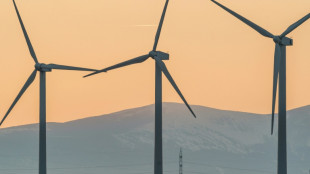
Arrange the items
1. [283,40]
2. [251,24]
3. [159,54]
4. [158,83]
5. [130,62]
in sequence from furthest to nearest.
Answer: [130,62], [159,54], [158,83], [251,24], [283,40]

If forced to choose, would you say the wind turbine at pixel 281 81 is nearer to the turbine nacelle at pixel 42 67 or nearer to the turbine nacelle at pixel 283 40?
the turbine nacelle at pixel 283 40

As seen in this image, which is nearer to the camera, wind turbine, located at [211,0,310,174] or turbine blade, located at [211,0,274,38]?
wind turbine, located at [211,0,310,174]

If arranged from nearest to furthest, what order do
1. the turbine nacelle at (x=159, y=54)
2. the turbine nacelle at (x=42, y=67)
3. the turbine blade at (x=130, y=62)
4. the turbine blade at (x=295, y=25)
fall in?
the turbine blade at (x=295, y=25) → the turbine nacelle at (x=159, y=54) → the turbine blade at (x=130, y=62) → the turbine nacelle at (x=42, y=67)

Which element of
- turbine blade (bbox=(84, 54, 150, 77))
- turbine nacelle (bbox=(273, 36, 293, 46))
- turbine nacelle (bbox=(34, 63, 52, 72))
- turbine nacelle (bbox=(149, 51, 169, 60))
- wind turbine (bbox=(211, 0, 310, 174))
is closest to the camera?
wind turbine (bbox=(211, 0, 310, 174))

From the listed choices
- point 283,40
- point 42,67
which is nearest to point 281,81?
point 283,40

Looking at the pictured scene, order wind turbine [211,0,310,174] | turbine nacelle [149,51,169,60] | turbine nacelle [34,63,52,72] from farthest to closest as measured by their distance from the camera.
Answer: turbine nacelle [34,63,52,72]
turbine nacelle [149,51,169,60]
wind turbine [211,0,310,174]

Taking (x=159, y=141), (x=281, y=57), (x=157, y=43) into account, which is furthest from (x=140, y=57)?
(x=281, y=57)

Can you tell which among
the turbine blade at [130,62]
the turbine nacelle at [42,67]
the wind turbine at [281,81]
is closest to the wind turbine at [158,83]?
the turbine blade at [130,62]

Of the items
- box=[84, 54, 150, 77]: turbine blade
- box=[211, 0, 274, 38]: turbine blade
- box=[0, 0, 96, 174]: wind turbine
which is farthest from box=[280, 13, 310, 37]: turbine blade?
box=[0, 0, 96, 174]: wind turbine

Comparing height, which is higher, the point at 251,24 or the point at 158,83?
the point at 251,24

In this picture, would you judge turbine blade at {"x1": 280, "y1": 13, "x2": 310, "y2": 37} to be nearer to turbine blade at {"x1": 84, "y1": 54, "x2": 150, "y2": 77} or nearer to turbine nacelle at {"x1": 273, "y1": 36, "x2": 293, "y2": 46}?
turbine nacelle at {"x1": 273, "y1": 36, "x2": 293, "y2": 46}

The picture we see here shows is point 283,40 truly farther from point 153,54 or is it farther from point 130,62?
point 130,62

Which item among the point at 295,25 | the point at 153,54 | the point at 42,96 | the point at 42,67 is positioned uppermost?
the point at 295,25

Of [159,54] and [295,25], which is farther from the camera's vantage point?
[159,54]
